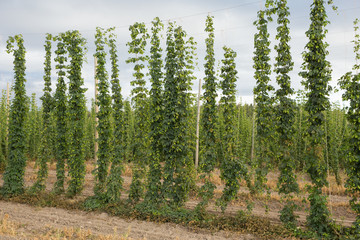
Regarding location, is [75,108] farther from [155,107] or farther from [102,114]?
[155,107]

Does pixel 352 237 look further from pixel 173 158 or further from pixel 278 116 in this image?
pixel 173 158

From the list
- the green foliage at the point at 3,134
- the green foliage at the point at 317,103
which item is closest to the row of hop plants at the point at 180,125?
the green foliage at the point at 317,103

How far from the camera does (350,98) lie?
28.2ft

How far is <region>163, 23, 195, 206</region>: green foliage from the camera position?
10.6m

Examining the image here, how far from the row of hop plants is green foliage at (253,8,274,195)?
0.11ft

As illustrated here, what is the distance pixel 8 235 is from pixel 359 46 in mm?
12310

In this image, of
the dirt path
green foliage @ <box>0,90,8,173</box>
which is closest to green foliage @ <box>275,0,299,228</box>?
the dirt path

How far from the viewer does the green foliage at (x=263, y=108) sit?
9539 millimetres

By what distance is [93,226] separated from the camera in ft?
31.1

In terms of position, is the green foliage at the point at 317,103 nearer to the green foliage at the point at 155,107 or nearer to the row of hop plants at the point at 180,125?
the row of hop plants at the point at 180,125

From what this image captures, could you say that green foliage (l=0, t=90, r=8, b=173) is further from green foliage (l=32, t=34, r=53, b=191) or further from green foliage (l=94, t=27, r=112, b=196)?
green foliage (l=94, t=27, r=112, b=196)

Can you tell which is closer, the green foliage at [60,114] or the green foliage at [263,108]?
the green foliage at [263,108]

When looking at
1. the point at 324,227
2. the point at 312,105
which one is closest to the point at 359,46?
→ the point at 312,105

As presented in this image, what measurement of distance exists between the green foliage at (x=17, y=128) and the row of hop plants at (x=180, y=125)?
4cm
